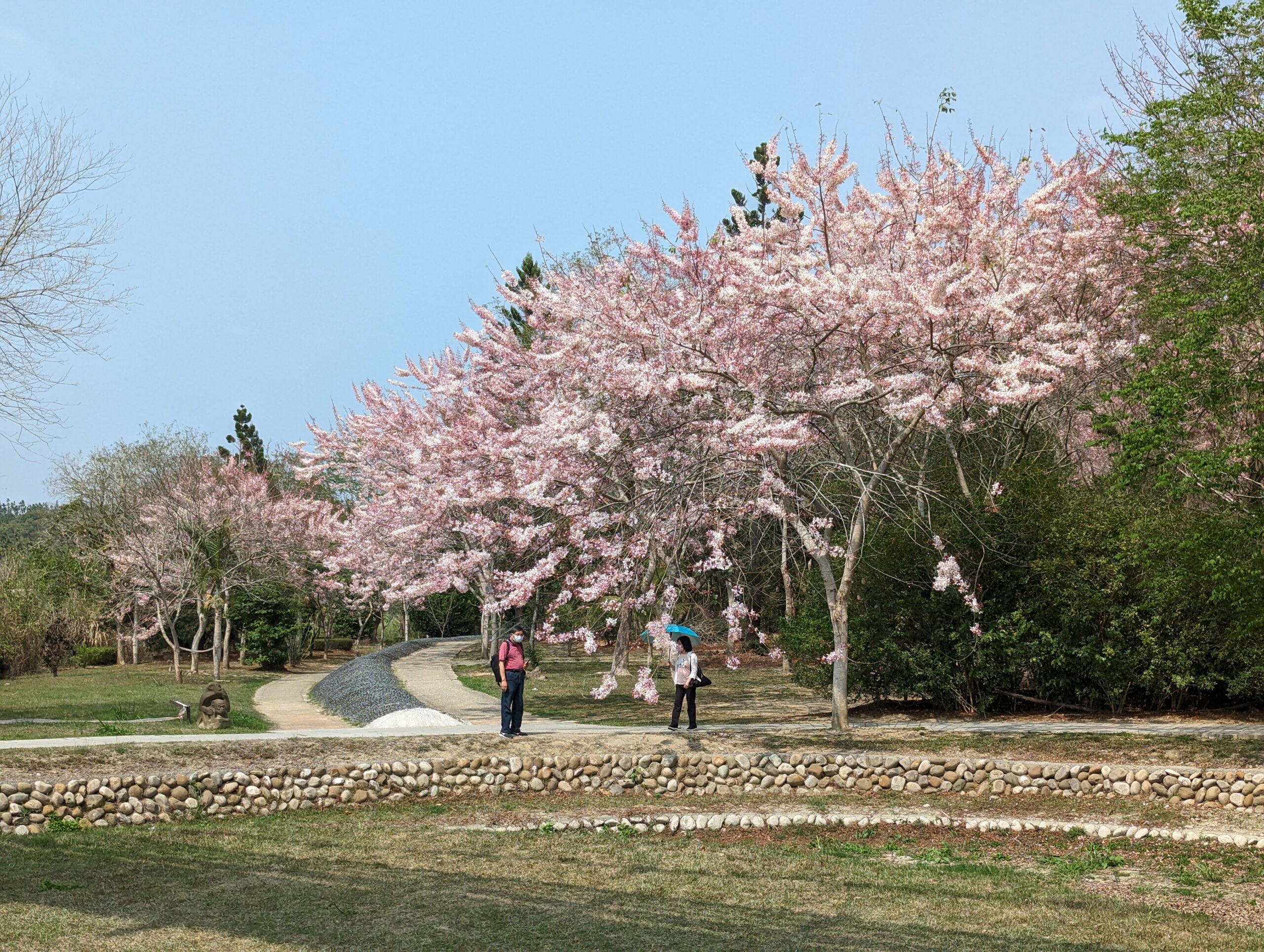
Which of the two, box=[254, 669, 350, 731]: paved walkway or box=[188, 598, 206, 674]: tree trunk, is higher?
box=[188, 598, 206, 674]: tree trunk

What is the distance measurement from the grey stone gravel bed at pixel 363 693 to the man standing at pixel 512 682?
377 cm

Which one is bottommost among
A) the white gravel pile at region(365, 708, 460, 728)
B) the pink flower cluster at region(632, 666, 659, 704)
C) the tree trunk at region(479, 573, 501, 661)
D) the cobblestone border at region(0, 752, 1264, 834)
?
the cobblestone border at region(0, 752, 1264, 834)

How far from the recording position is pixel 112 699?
21.3 meters

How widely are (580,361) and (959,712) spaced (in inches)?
336

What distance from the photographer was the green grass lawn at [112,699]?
1479 centimetres

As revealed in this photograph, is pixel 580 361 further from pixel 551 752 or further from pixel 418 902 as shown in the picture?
pixel 418 902

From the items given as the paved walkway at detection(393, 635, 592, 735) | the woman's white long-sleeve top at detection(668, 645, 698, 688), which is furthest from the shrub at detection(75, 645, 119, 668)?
the woman's white long-sleeve top at detection(668, 645, 698, 688)

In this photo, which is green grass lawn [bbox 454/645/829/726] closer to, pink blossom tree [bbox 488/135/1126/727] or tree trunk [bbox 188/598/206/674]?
pink blossom tree [bbox 488/135/1126/727]

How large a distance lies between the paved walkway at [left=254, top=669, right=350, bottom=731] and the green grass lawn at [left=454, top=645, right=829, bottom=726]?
11.6 ft

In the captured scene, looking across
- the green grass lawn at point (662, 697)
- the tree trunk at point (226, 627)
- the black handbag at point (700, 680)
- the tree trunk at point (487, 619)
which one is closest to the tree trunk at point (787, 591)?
the green grass lawn at point (662, 697)

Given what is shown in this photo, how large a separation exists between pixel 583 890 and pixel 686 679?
604 cm

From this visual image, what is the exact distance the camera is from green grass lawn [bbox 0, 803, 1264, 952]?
744 cm

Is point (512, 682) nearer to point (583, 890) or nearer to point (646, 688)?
point (646, 688)

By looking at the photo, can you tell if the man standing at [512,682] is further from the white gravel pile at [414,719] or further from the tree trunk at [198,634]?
the tree trunk at [198,634]
